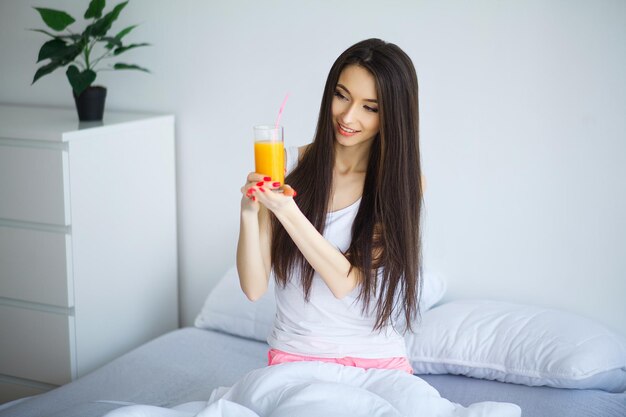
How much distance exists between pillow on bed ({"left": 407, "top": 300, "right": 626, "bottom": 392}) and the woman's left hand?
0.87 meters

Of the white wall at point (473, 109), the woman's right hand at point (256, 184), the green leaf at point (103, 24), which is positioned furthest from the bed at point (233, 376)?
the green leaf at point (103, 24)

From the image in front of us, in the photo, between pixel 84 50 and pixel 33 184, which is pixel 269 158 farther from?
pixel 84 50

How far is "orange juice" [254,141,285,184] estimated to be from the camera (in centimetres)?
169

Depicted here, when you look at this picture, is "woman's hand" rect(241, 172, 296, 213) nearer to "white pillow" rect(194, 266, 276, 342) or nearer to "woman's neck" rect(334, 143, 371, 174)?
"woman's neck" rect(334, 143, 371, 174)

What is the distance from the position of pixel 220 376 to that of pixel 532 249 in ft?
3.51

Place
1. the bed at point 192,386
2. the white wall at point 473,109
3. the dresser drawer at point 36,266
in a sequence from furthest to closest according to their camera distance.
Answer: the dresser drawer at point 36,266, the white wall at point 473,109, the bed at point 192,386

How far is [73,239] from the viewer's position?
→ 2543mm

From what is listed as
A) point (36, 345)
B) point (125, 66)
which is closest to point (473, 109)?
point (125, 66)

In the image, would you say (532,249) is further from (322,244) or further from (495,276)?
(322,244)

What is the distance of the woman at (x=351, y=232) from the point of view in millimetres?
1834

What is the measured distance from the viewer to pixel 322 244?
180 centimetres

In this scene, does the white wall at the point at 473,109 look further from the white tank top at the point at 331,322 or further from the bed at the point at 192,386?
the white tank top at the point at 331,322

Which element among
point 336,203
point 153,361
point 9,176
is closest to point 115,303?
point 153,361

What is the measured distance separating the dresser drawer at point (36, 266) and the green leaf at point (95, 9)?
777 mm
